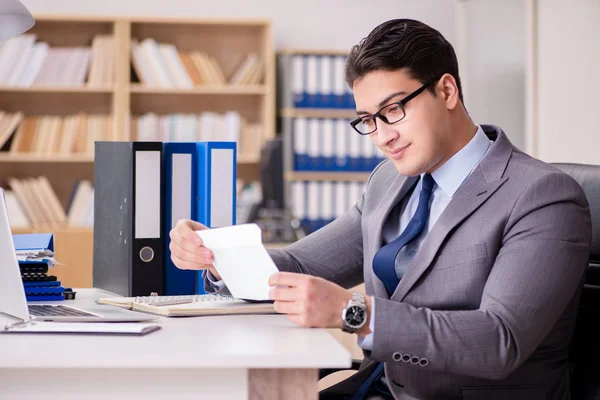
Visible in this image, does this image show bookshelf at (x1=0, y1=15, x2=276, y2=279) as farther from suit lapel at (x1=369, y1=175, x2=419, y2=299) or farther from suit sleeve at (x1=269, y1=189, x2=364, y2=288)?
suit lapel at (x1=369, y1=175, x2=419, y2=299)

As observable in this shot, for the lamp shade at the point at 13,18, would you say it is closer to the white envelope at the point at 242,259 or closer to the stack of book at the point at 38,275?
the stack of book at the point at 38,275

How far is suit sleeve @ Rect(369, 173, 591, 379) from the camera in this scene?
1.18 metres

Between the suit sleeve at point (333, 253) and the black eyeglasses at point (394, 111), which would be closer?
the black eyeglasses at point (394, 111)

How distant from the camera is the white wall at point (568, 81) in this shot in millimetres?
3932

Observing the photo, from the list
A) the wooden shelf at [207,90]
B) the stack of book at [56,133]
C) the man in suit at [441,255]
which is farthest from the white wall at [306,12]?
the man in suit at [441,255]

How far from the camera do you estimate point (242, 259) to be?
132 cm

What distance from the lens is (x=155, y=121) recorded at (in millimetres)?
5156

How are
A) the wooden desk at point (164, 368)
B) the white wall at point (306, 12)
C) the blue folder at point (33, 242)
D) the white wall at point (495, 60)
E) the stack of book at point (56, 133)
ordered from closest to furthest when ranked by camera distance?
the wooden desk at point (164, 368) < the blue folder at point (33, 242) < the white wall at point (495, 60) < the stack of book at point (56, 133) < the white wall at point (306, 12)

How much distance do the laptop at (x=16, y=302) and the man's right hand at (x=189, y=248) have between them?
153mm

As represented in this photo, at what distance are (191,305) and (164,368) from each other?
1.40ft

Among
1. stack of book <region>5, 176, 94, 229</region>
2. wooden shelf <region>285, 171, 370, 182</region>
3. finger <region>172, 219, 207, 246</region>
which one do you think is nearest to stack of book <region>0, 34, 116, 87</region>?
stack of book <region>5, 176, 94, 229</region>

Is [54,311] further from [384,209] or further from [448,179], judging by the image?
[448,179]

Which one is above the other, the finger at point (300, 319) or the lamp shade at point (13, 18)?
the lamp shade at point (13, 18)

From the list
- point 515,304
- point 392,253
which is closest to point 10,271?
point 392,253
